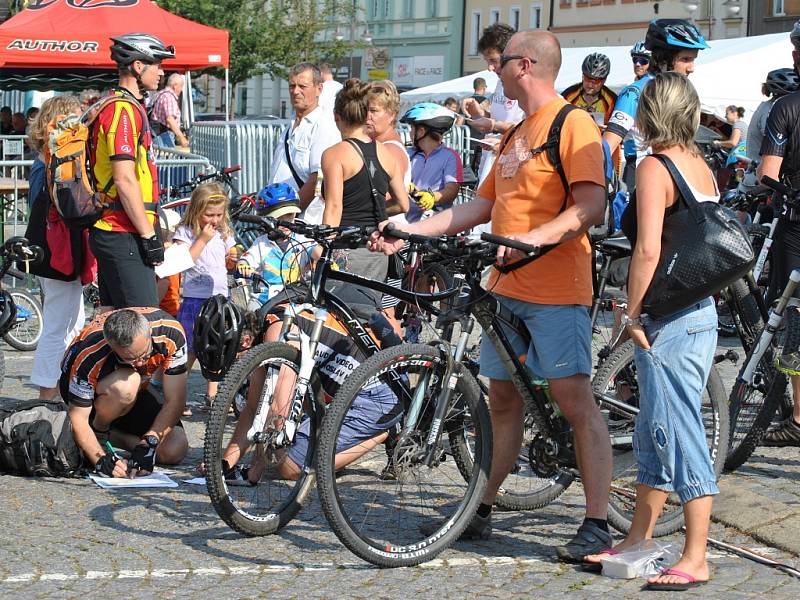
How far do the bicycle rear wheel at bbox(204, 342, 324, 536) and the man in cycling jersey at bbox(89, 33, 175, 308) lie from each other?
2.05m

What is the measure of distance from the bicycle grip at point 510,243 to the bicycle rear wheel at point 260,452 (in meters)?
0.93

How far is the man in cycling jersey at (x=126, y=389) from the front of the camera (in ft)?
21.5

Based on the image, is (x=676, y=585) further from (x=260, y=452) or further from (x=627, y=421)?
(x=260, y=452)

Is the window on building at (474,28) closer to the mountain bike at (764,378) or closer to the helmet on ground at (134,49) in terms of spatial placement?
the helmet on ground at (134,49)

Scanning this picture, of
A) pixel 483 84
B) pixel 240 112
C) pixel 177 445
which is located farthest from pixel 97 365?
pixel 240 112

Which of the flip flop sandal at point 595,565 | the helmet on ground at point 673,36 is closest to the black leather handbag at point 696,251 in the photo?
the flip flop sandal at point 595,565

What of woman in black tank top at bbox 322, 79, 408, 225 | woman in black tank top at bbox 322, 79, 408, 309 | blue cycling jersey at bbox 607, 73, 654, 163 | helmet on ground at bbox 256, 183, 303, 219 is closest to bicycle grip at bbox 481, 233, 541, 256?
woman in black tank top at bbox 322, 79, 408, 309

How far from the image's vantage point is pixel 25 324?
1130 centimetres

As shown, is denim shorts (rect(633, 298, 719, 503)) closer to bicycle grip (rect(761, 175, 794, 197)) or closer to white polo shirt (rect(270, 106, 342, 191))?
bicycle grip (rect(761, 175, 794, 197))

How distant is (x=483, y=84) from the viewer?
27.3 m

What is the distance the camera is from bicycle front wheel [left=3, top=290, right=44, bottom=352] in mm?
11164

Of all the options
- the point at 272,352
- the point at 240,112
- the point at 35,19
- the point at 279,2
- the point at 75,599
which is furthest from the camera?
the point at 240,112

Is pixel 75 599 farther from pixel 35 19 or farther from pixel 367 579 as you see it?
pixel 35 19

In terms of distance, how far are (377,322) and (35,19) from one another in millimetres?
16029
